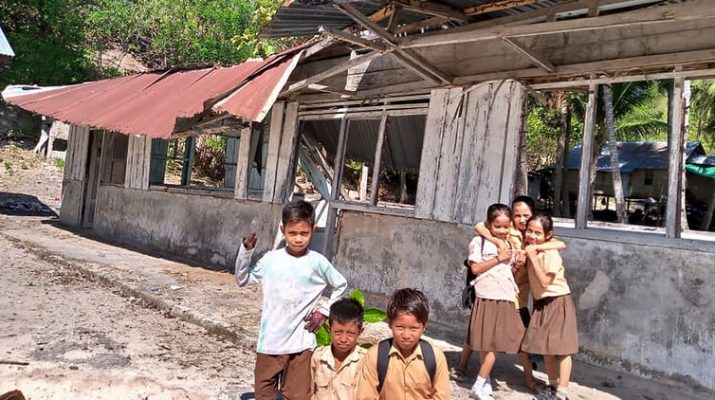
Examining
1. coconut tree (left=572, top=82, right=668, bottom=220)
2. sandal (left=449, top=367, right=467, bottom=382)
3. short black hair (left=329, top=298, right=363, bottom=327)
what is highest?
coconut tree (left=572, top=82, right=668, bottom=220)

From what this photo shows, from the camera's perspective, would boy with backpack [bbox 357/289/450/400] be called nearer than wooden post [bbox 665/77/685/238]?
Yes

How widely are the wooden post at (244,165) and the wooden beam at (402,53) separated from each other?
11.8 ft

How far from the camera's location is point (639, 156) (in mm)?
20016

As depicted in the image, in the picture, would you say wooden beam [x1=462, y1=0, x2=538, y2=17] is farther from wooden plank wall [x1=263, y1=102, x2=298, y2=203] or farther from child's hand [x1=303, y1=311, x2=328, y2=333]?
wooden plank wall [x1=263, y1=102, x2=298, y2=203]

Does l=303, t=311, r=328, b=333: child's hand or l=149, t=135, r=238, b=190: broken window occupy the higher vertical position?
l=149, t=135, r=238, b=190: broken window

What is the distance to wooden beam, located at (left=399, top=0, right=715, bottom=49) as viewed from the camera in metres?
3.39

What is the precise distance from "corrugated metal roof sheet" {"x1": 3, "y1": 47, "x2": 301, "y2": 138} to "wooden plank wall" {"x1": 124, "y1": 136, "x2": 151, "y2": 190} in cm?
109

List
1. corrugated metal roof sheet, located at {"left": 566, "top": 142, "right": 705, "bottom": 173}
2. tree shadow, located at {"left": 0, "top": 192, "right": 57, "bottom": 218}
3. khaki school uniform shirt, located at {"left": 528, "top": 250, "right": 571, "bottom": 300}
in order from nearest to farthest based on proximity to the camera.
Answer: khaki school uniform shirt, located at {"left": 528, "top": 250, "right": 571, "bottom": 300}
tree shadow, located at {"left": 0, "top": 192, "right": 57, "bottom": 218}
corrugated metal roof sheet, located at {"left": 566, "top": 142, "right": 705, "bottom": 173}

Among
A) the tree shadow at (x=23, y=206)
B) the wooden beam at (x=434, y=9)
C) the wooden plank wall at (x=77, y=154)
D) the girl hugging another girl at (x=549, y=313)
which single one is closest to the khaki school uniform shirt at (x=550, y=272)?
the girl hugging another girl at (x=549, y=313)

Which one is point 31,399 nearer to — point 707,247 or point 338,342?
point 338,342

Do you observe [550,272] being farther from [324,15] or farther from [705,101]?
[705,101]

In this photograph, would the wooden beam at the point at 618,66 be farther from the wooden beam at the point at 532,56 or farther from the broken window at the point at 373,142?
the broken window at the point at 373,142

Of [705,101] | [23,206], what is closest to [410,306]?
[23,206]

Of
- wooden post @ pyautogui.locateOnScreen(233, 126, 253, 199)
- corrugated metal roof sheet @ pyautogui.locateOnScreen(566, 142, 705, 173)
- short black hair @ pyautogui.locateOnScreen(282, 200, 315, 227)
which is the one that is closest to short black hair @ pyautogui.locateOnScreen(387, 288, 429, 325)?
short black hair @ pyautogui.locateOnScreen(282, 200, 315, 227)
